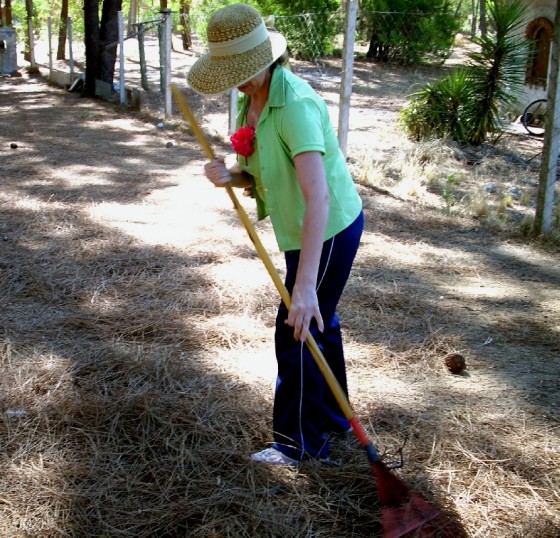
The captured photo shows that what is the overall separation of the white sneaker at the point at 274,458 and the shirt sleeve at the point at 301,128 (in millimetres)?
1184

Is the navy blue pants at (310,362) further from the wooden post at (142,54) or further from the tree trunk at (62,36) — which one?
the tree trunk at (62,36)

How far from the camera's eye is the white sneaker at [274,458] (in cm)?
270

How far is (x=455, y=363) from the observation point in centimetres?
345

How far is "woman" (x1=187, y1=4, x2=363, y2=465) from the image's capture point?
7.21 ft

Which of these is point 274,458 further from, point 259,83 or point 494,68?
point 494,68

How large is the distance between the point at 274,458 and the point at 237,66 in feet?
4.77

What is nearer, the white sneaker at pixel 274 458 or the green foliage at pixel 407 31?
the white sneaker at pixel 274 458

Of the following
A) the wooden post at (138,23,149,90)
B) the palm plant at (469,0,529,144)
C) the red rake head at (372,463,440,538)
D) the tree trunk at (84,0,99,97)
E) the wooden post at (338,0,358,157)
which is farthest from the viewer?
the tree trunk at (84,0,99,97)

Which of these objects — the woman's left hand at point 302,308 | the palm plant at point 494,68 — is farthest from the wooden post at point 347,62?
the woman's left hand at point 302,308

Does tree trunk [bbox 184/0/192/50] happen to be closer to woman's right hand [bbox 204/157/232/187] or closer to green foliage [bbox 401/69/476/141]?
green foliage [bbox 401/69/476/141]

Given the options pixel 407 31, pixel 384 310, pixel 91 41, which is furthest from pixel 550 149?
pixel 407 31

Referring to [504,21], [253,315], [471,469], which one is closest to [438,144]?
[504,21]

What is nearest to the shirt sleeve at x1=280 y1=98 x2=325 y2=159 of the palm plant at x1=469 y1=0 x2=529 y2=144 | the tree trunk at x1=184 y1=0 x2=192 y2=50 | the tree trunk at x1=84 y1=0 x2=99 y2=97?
the palm plant at x1=469 y1=0 x2=529 y2=144

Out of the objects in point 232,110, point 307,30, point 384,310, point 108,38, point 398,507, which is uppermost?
point 307,30
